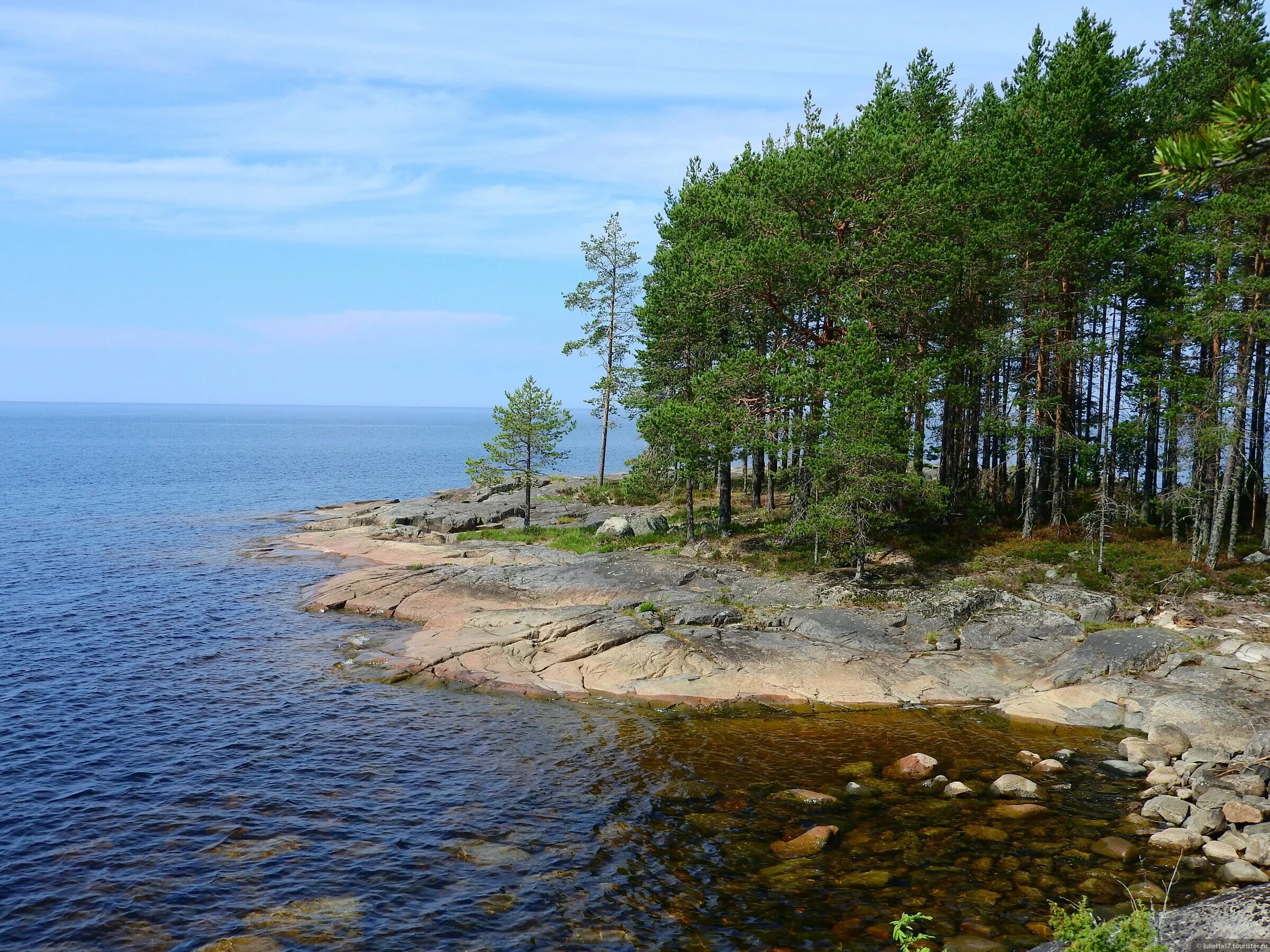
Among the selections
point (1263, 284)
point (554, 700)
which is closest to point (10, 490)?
point (554, 700)

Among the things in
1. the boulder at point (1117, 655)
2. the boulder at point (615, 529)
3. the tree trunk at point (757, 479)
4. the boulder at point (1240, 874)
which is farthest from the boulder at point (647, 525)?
the boulder at point (1240, 874)

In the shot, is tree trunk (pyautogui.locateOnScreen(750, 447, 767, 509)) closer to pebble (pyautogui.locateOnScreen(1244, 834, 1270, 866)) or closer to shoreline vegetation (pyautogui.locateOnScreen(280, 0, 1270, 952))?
shoreline vegetation (pyautogui.locateOnScreen(280, 0, 1270, 952))

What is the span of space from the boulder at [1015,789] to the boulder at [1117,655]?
742cm

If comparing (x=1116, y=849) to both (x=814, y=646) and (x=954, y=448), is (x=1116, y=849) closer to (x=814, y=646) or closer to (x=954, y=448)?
(x=814, y=646)

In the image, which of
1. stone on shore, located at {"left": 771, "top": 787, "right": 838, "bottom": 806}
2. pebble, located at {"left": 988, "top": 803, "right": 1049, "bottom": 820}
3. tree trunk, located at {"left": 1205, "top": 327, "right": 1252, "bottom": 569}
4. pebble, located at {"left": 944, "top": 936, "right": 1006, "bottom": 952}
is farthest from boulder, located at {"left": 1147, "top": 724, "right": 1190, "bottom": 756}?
tree trunk, located at {"left": 1205, "top": 327, "right": 1252, "bottom": 569}

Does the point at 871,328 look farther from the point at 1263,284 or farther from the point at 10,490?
the point at 10,490

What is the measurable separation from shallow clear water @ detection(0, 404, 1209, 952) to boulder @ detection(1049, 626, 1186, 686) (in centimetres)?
331

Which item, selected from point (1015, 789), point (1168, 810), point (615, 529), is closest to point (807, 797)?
point (1015, 789)

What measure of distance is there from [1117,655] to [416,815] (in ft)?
73.0

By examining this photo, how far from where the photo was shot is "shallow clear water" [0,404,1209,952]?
14625mm

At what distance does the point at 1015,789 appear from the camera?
771 inches

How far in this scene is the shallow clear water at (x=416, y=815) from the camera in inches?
576

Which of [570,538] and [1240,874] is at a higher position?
[570,538]

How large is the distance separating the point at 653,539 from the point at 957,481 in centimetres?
1684
